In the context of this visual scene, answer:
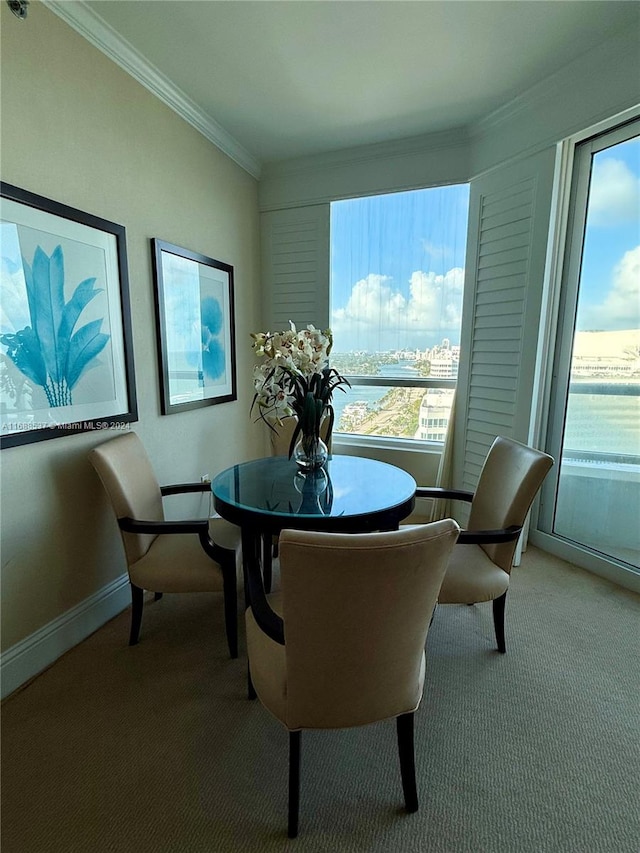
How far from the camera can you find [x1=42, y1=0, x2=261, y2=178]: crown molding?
1714 millimetres

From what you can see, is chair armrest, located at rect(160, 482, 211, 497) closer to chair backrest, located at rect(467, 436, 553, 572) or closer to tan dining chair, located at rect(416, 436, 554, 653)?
tan dining chair, located at rect(416, 436, 554, 653)

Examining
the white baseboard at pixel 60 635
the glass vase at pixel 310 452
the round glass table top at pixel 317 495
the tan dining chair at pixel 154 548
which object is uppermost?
the glass vase at pixel 310 452

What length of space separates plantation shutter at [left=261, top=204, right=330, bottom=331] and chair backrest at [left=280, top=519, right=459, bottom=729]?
266 centimetres

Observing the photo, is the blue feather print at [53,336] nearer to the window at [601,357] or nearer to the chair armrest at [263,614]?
the chair armrest at [263,614]

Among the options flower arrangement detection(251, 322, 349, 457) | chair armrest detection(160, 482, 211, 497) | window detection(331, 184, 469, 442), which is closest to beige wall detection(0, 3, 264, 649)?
chair armrest detection(160, 482, 211, 497)

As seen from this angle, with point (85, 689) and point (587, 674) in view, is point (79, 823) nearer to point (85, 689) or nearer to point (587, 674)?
point (85, 689)

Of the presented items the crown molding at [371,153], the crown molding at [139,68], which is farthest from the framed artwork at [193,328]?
the crown molding at [371,153]

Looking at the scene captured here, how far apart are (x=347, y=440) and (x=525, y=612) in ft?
5.93

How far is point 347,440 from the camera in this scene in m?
3.49

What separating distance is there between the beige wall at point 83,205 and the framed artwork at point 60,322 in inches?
3.4

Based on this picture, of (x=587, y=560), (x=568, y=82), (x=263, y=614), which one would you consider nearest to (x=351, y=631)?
(x=263, y=614)

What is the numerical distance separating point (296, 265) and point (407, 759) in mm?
3203

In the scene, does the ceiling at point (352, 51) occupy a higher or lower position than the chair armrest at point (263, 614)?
higher

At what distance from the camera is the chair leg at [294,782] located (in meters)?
1.11
